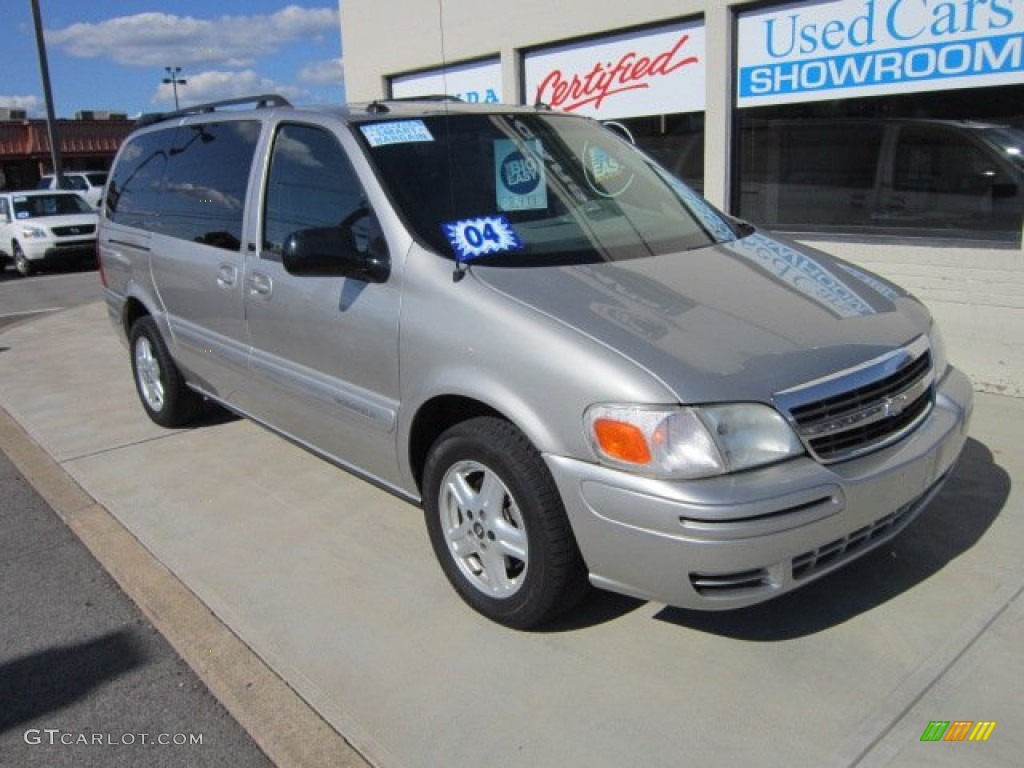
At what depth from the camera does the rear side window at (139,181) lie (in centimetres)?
554

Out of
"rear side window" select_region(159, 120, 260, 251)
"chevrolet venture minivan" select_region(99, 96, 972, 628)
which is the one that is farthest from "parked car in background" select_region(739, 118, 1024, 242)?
"rear side window" select_region(159, 120, 260, 251)

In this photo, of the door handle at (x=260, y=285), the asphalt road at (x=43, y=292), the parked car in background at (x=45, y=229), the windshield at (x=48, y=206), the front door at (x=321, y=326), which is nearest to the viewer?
the front door at (x=321, y=326)

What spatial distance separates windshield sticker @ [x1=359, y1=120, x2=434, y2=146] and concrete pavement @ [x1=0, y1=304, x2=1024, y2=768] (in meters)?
1.73

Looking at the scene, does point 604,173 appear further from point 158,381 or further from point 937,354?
point 158,381

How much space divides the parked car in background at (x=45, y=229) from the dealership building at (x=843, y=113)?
12.3 m

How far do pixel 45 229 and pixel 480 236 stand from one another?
16.7m

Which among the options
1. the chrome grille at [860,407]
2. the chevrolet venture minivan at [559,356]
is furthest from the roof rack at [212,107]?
the chrome grille at [860,407]

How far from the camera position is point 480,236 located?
3402 mm

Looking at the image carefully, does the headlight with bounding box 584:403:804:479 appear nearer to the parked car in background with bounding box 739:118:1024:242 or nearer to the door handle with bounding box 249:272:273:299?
the door handle with bounding box 249:272:273:299

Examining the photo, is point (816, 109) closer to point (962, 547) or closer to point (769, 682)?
point (962, 547)

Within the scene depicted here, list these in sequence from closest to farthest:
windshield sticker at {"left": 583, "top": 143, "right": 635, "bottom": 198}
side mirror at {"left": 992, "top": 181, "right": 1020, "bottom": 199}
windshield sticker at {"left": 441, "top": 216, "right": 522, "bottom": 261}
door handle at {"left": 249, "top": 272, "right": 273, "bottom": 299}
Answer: windshield sticker at {"left": 441, "top": 216, "right": 522, "bottom": 261} < windshield sticker at {"left": 583, "top": 143, "right": 635, "bottom": 198} < door handle at {"left": 249, "top": 272, "right": 273, "bottom": 299} < side mirror at {"left": 992, "top": 181, "right": 1020, "bottom": 199}

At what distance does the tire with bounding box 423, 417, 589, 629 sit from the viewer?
2.88 meters

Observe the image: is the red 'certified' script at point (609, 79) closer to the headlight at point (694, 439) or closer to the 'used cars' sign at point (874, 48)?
the 'used cars' sign at point (874, 48)

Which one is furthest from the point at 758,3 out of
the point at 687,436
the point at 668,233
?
the point at 687,436
